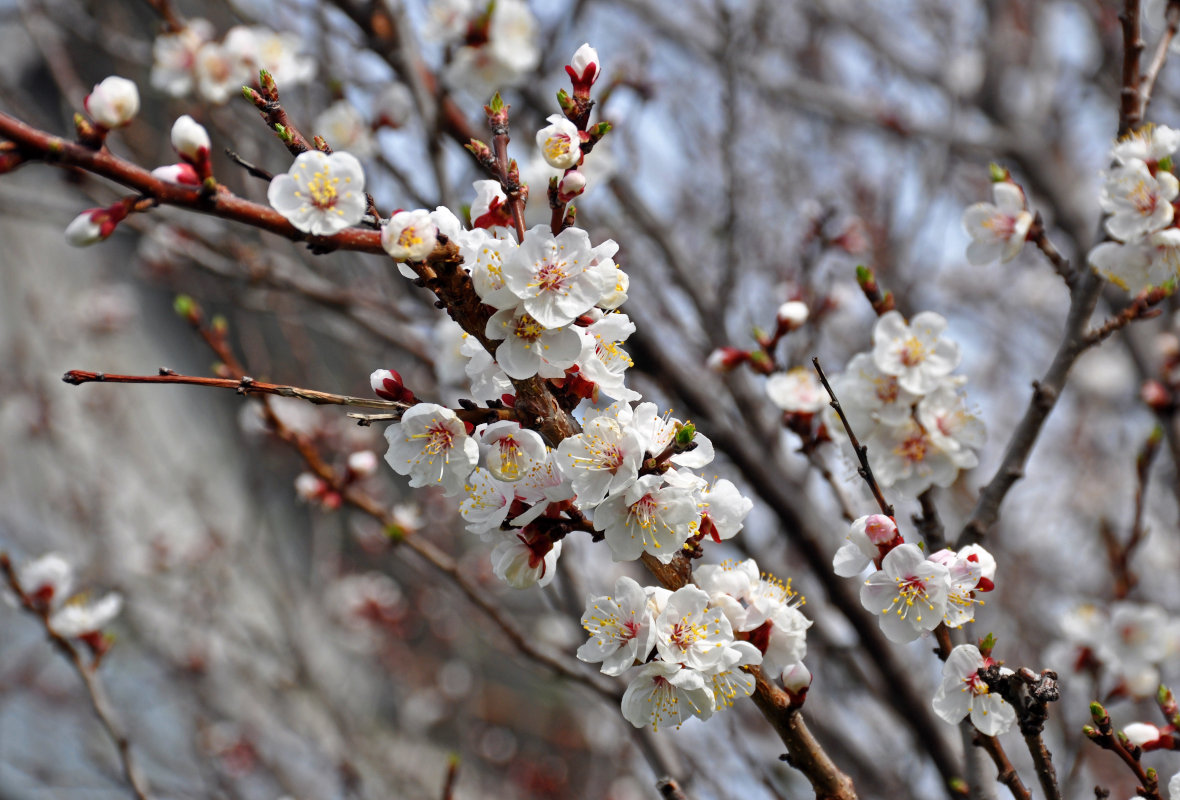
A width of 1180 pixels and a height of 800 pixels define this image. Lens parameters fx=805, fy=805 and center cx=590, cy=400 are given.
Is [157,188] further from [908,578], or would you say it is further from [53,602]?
[53,602]

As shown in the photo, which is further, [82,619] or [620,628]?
[82,619]

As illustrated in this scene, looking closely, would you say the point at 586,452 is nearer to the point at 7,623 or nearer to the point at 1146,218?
the point at 1146,218

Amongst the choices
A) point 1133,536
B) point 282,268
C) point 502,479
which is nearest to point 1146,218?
point 1133,536

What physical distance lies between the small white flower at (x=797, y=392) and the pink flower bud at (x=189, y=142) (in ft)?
4.85

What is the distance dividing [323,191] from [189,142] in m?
0.24

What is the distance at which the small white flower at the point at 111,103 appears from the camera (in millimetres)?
1304

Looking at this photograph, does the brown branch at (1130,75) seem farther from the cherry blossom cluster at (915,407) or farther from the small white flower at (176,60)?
the small white flower at (176,60)

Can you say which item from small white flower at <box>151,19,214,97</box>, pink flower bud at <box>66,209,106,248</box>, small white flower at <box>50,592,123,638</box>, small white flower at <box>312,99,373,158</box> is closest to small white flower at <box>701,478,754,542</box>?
pink flower bud at <box>66,209,106,248</box>

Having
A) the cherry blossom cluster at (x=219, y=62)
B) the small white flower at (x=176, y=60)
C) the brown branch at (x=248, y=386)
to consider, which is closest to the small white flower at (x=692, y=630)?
the brown branch at (x=248, y=386)

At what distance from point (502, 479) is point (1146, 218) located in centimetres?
164

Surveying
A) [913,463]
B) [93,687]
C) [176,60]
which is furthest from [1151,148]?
[176,60]

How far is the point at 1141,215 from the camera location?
1.90m

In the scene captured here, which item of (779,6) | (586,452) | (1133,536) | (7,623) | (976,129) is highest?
(976,129)

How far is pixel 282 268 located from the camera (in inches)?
151
